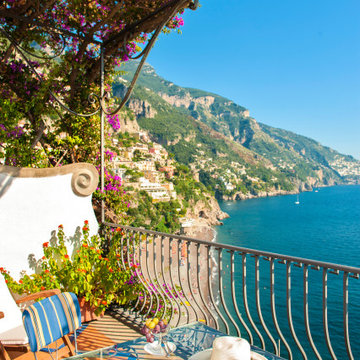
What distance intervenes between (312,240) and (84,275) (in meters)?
45.6

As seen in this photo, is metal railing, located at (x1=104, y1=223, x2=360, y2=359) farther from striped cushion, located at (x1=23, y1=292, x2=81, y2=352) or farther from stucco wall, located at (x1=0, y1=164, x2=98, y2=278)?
striped cushion, located at (x1=23, y1=292, x2=81, y2=352)

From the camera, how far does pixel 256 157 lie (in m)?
129

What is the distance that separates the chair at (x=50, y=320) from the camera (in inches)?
64.4

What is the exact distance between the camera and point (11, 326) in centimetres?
212

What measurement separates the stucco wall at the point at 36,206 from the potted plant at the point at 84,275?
4.0 inches

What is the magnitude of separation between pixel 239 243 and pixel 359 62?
8948cm

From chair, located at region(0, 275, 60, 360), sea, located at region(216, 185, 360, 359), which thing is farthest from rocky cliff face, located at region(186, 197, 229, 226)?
chair, located at region(0, 275, 60, 360)

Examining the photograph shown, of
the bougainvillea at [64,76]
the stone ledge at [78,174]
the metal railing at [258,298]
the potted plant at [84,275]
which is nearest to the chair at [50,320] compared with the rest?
the metal railing at [258,298]

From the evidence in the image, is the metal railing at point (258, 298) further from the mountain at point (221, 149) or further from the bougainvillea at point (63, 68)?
the mountain at point (221, 149)

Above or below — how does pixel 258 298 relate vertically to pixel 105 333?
above

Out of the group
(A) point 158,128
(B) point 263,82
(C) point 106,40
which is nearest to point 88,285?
(C) point 106,40

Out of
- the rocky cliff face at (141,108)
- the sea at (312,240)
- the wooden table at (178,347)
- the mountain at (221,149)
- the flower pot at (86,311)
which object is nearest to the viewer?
the wooden table at (178,347)

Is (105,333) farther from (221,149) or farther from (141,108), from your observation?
(221,149)

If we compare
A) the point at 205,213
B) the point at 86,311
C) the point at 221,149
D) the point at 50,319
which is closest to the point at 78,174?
the point at 86,311
